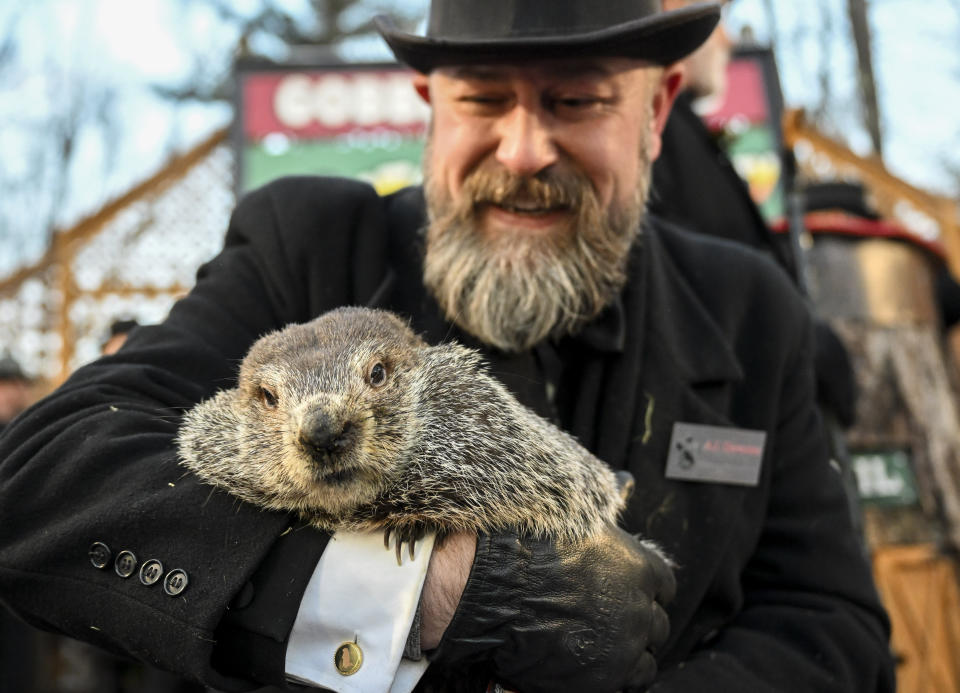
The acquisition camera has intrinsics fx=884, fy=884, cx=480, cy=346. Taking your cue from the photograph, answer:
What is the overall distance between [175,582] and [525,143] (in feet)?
4.52

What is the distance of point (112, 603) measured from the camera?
73.2 inches

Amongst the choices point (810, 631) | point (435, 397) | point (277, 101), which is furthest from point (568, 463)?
point (277, 101)

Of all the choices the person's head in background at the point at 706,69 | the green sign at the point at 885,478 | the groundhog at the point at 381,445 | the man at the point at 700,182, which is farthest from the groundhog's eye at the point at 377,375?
the green sign at the point at 885,478

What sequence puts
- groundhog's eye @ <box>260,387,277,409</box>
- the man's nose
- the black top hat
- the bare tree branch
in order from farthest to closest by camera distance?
the bare tree branch < the man's nose < the black top hat < groundhog's eye @ <box>260,387,277,409</box>

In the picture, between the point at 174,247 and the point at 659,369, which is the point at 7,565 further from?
the point at 174,247

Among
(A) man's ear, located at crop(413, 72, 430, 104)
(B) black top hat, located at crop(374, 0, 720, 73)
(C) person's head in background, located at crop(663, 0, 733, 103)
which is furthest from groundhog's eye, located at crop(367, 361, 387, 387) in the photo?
(C) person's head in background, located at crop(663, 0, 733, 103)

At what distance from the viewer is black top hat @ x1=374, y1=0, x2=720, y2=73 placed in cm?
224

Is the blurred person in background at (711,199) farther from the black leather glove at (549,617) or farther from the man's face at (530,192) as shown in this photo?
the black leather glove at (549,617)

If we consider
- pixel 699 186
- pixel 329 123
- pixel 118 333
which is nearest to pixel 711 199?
pixel 699 186

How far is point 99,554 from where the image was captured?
1.87 meters

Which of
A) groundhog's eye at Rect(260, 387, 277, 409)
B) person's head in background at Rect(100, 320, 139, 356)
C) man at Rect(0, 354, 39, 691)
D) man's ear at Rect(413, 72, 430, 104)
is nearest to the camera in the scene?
groundhog's eye at Rect(260, 387, 277, 409)

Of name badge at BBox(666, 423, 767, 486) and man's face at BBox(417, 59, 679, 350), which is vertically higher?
man's face at BBox(417, 59, 679, 350)

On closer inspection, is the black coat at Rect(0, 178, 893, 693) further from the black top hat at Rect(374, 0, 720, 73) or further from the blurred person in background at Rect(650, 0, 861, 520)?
the blurred person in background at Rect(650, 0, 861, 520)

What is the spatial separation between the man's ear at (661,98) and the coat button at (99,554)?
193 cm
